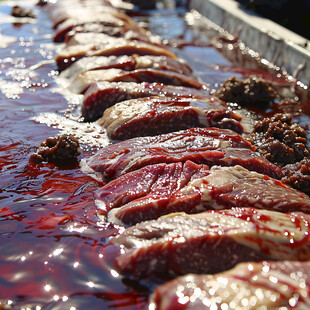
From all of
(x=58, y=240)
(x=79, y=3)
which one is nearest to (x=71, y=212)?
(x=58, y=240)

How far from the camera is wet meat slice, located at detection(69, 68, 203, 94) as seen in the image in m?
6.66

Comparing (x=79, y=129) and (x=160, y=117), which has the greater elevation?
(x=160, y=117)

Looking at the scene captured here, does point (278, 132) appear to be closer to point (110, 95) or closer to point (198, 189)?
point (198, 189)

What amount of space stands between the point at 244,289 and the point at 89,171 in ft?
7.91

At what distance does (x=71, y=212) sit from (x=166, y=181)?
96 centimetres

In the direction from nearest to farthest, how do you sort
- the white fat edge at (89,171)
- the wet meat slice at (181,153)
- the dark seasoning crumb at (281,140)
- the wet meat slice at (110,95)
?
the wet meat slice at (181,153)
the white fat edge at (89,171)
the dark seasoning crumb at (281,140)
the wet meat slice at (110,95)

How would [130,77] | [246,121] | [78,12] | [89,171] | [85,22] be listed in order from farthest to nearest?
[78,12] < [85,22] < [130,77] < [246,121] < [89,171]

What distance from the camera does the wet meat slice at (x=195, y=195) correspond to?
382 cm

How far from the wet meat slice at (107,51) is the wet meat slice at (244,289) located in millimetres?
5324

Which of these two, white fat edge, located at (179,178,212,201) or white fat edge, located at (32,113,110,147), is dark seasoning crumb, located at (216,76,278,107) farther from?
white fat edge, located at (179,178,212,201)

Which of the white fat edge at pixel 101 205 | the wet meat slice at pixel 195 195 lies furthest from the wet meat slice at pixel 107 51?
the white fat edge at pixel 101 205

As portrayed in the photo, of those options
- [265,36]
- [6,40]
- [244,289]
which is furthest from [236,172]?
[6,40]

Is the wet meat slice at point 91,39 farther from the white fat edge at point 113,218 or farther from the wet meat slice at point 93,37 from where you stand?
the white fat edge at point 113,218

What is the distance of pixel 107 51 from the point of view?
7645mm
